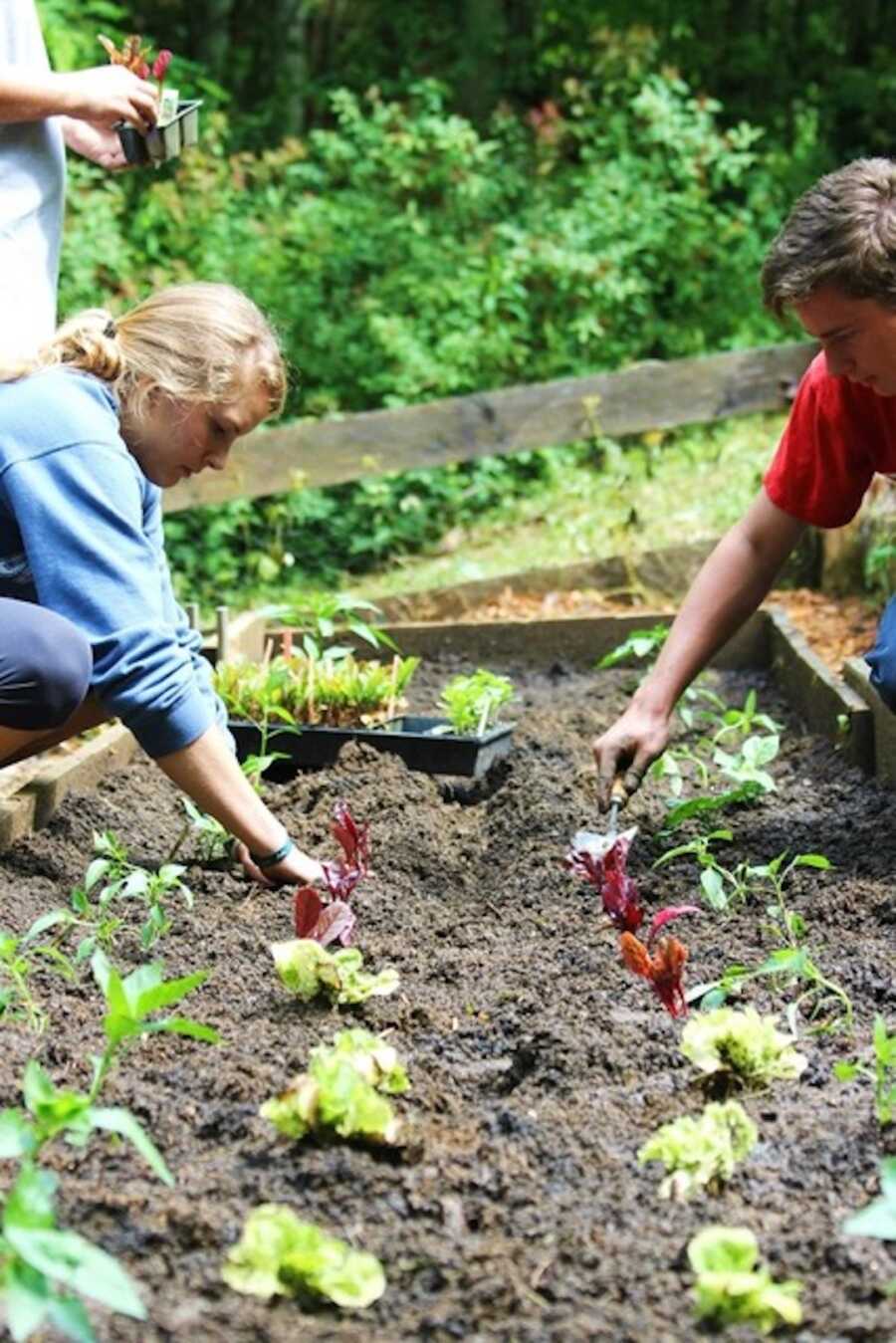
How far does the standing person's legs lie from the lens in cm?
312

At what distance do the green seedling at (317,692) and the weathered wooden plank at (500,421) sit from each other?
225 centimetres

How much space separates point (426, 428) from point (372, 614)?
3.73ft

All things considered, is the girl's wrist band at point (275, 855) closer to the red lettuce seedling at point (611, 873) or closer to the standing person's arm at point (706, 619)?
the red lettuce seedling at point (611, 873)

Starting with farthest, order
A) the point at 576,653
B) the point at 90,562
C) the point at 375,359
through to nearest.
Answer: the point at 375,359
the point at 576,653
the point at 90,562

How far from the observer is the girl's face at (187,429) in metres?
3.25

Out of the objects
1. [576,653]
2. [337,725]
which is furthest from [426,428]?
[337,725]

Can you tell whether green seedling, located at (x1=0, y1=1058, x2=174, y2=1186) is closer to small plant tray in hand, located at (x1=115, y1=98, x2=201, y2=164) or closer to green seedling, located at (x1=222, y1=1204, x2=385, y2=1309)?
green seedling, located at (x1=222, y1=1204, x2=385, y2=1309)

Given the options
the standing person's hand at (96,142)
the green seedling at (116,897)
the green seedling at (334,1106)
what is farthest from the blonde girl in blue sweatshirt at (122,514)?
the green seedling at (334,1106)

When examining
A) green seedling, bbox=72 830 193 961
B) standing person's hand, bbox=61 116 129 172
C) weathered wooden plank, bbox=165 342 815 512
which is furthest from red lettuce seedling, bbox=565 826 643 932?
weathered wooden plank, bbox=165 342 815 512

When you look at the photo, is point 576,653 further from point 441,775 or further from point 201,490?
point 201,490

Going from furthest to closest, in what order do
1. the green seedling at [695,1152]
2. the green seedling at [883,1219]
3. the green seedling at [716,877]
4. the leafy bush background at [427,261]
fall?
the leafy bush background at [427,261], the green seedling at [716,877], the green seedling at [695,1152], the green seedling at [883,1219]

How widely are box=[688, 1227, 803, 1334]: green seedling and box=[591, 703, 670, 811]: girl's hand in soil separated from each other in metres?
1.64

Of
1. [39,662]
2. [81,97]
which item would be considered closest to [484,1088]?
[39,662]

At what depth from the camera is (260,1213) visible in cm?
179
